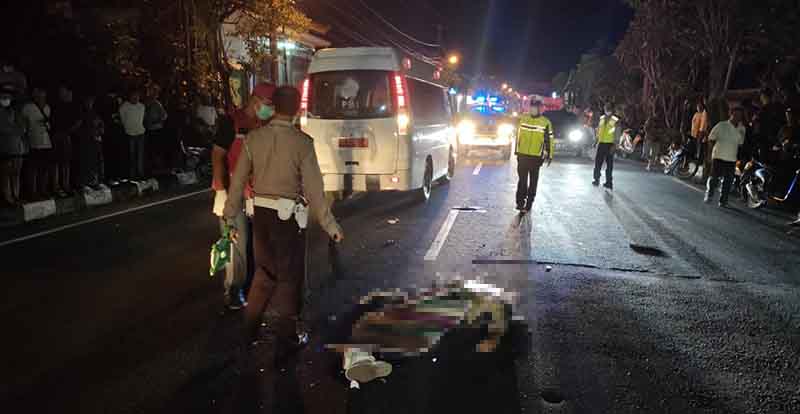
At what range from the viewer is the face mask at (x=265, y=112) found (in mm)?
4536

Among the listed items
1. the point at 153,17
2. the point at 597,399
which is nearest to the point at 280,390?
the point at 597,399

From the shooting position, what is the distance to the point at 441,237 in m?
8.00

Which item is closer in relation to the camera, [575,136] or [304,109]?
[304,109]

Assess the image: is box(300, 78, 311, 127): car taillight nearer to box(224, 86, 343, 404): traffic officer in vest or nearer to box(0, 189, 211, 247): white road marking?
box(0, 189, 211, 247): white road marking

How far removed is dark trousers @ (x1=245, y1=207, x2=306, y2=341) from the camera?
423cm

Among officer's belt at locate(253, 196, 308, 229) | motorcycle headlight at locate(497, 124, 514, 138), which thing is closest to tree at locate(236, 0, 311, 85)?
motorcycle headlight at locate(497, 124, 514, 138)

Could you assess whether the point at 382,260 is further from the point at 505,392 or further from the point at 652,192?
the point at 652,192

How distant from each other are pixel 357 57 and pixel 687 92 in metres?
18.3

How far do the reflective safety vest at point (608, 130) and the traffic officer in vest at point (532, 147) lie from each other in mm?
3606

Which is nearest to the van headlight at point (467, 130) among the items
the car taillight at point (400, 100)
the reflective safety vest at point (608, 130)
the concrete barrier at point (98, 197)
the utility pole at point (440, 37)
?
the reflective safety vest at point (608, 130)

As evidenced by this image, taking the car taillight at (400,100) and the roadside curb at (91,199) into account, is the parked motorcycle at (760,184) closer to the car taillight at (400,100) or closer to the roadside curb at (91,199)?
the car taillight at (400,100)

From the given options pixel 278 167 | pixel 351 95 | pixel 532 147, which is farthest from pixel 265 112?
pixel 532 147

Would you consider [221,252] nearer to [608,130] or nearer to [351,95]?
[351,95]

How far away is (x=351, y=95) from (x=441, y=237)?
2861 mm
